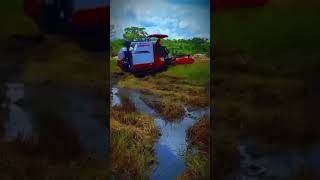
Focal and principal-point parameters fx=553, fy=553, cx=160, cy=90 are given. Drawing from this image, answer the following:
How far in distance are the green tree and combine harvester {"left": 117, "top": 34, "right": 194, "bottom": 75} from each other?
3cm

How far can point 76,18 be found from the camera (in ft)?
16.0

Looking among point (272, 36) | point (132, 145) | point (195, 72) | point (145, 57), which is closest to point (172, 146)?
point (132, 145)

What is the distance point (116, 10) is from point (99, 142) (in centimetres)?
→ 116

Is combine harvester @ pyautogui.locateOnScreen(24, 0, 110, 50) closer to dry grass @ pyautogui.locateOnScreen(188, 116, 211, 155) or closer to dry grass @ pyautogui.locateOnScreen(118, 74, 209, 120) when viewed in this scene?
dry grass @ pyautogui.locateOnScreen(118, 74, 209, 120)

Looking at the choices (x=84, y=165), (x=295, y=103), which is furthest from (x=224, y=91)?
(x=84, y=165)

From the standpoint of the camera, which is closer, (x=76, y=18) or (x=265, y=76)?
(x=265, y=76)

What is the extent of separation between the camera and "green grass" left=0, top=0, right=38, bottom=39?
4902mm

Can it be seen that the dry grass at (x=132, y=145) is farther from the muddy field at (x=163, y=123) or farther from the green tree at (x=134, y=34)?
the green tree at (x=134, y=34)

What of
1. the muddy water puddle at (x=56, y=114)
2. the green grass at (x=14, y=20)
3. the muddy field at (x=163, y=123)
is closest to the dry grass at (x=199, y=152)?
the muddy field at (x=163, y=123)

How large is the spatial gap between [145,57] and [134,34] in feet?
0.73

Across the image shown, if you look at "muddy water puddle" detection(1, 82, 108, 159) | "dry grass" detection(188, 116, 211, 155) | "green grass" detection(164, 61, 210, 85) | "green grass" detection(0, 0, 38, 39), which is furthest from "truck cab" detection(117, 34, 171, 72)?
"green grass" detection(0, 0, 38, 39)

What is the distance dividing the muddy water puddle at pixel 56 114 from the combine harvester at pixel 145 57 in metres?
0.40

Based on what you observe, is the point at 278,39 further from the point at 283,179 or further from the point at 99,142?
the point at 99,142

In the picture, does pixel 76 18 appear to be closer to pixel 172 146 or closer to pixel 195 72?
pixel 195 72
